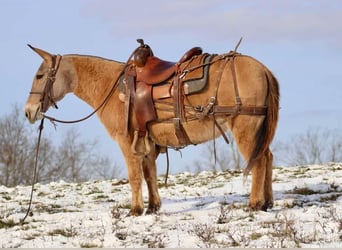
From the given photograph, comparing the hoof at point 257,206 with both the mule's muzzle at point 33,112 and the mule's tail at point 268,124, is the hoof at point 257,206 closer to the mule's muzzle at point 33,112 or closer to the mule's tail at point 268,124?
the mule's tail at point 268,124

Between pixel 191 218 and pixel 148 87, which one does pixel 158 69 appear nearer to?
pixel 148 87

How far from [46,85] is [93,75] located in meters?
0.80

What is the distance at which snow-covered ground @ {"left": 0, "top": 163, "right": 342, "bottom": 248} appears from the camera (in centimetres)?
655

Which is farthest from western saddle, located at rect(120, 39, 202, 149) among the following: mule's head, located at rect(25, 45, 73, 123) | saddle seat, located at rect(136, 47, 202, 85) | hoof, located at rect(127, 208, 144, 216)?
mule's head, located at rect(25, 45, 73, 123)

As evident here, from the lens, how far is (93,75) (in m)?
9.76

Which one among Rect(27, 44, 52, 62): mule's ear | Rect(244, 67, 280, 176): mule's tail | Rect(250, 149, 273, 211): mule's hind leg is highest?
Rect(27, 44, 52, 62): mule's ear

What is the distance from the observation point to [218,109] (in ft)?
26.8

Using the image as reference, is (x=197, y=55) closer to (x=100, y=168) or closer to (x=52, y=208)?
(x=52, y=208)

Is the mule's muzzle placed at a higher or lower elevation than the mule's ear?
lower

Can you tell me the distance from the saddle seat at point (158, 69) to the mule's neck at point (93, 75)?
0.76 m

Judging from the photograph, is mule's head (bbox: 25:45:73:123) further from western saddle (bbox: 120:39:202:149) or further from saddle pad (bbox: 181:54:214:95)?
saddle pad (bbox: 181:54:214:95)

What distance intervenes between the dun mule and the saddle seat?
0.20 metres

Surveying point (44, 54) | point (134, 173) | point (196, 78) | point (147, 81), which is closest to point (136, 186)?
point (134, 173)

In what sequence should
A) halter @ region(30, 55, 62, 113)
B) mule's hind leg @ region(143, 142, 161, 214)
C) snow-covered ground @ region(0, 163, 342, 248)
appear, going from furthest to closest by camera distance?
halter @ region(30, 55, 62, 113) → mule's hind leg @ region(143, 142, 161, 214) → snow-covered ground @ region(0, 163, 342, 248)
